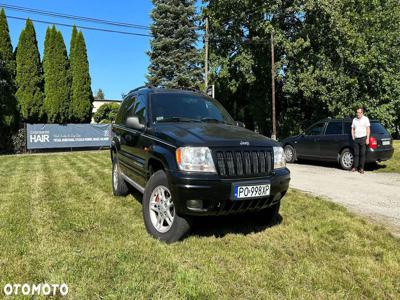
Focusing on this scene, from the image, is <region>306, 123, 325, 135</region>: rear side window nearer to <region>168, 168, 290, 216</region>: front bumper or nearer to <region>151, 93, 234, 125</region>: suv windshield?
<region>151, 93, 234, 125</region>: suv windshield

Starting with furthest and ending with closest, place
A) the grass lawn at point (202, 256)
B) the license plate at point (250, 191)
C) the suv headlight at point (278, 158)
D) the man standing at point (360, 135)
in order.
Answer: the man standing at point (360, 135)
the suv headlight at point (278, 158)
the license plate at point (250, 191)
the grass lawn at point (202, 256)

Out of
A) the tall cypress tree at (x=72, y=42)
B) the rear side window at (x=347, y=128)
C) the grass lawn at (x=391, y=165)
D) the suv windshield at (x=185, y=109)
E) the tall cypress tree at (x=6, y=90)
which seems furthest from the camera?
the tall cypress tree at (x=72, y=42)

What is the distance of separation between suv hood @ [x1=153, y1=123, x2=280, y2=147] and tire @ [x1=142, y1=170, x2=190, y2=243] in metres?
0.49

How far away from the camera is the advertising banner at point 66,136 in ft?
66.6

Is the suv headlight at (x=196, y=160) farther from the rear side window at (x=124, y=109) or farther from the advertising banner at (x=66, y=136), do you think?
the advertising banner at (x=66, y=136)

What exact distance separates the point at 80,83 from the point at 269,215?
20790 mm

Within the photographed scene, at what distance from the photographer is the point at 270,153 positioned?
4.49m

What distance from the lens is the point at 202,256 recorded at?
12.6ft

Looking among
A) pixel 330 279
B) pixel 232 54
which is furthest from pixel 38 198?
pixel 232 54

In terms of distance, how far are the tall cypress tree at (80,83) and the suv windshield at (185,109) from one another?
61.4 feet

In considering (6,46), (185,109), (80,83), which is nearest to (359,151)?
(185,109)

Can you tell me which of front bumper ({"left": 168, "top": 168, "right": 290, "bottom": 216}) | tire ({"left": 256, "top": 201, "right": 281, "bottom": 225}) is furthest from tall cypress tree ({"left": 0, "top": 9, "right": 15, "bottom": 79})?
front bumper ({"left": 168, "top": 168, "right": 290, "bottom": 216})

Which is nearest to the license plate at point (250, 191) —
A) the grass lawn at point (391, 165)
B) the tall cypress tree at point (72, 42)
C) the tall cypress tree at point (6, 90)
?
the grass lawn at point (391, 165)

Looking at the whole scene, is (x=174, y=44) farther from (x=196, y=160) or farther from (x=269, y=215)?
(x=196, y=160)
